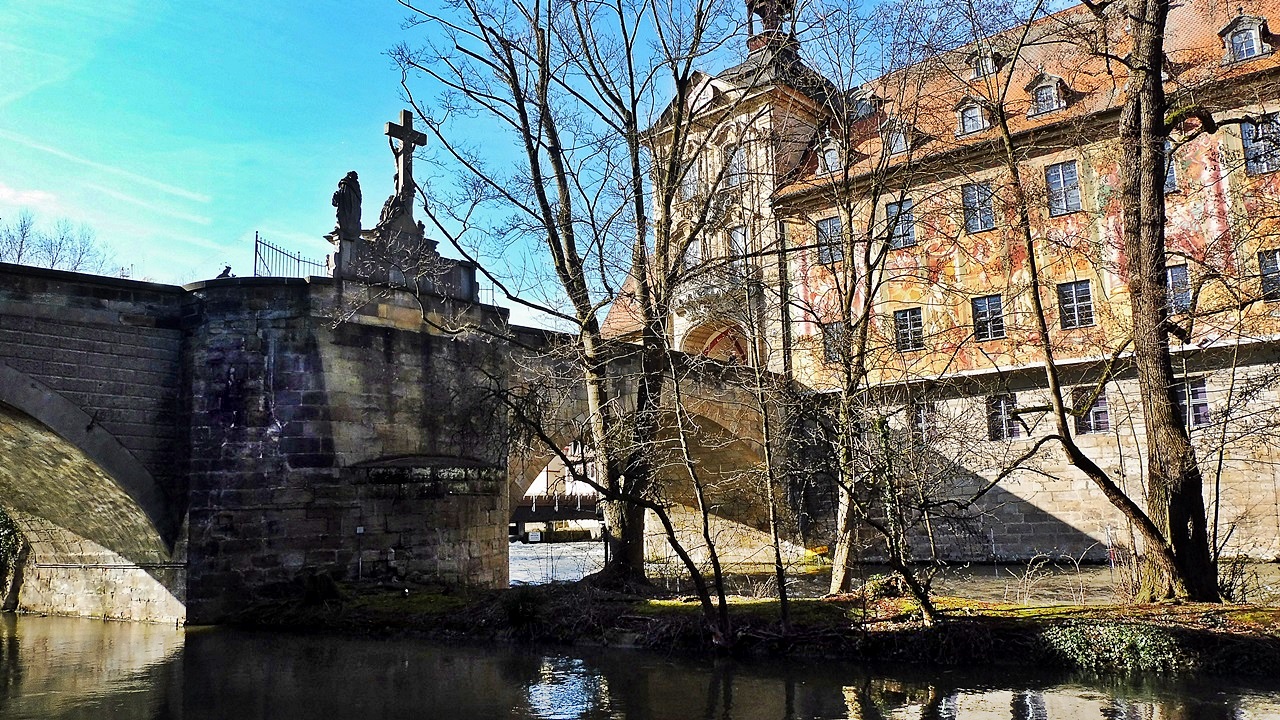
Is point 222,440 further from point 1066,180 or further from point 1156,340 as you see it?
point 1066,180

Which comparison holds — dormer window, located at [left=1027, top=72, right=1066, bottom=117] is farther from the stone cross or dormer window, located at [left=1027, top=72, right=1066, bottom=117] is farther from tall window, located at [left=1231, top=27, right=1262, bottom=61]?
the stone cross

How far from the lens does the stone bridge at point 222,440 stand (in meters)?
11.7

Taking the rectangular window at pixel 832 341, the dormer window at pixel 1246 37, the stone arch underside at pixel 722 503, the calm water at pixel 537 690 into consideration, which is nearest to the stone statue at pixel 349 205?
the calm water at pixel 537 690

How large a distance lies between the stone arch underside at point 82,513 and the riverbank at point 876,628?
85.8 inches

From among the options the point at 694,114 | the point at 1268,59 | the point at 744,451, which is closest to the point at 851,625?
the point at 694,114

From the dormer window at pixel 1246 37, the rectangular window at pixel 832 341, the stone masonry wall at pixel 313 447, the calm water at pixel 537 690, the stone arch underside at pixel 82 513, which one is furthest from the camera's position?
the dormer window at pixel 1246 37

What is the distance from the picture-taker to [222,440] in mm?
12391

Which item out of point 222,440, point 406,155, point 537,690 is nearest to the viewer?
point 537,690

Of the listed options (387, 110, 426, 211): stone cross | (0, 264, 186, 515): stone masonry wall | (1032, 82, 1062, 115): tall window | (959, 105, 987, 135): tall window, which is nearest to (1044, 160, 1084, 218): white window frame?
(1032, 82, 1062, 115): tall window

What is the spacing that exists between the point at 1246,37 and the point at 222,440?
2090 cm

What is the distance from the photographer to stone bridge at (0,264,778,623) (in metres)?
11.7

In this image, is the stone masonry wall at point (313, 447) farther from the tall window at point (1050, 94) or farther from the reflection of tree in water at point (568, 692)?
the tall window at point (1050, 94)

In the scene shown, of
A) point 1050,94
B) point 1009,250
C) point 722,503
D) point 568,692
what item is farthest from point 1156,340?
point 1050,94

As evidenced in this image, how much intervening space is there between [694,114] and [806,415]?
4.68 metres
